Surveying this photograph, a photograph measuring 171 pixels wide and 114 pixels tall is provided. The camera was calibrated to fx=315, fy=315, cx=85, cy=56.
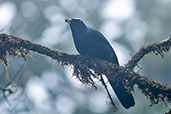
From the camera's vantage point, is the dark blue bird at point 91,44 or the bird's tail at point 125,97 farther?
the dark blue bird at point 91,44

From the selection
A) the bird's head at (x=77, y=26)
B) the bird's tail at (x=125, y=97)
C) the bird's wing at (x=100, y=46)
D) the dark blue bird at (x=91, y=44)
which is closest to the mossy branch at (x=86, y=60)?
the bird's tail at (x=125, y=97)

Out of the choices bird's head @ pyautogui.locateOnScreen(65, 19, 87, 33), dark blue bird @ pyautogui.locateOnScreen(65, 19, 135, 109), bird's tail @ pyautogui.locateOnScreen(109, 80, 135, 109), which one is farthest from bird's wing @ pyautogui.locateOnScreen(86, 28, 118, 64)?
bird's tail @ pyautogui.locateOnScreen(109, 80, 135, 109)

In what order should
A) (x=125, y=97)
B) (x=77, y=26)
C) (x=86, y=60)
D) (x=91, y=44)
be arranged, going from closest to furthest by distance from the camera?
(x=86, y=60) < (x=125, y=97) < (x=91, y=44) < (x=77, y=26)

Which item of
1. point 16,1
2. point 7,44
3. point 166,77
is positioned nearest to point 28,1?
point 16,1

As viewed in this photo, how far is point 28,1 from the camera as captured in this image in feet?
46.0

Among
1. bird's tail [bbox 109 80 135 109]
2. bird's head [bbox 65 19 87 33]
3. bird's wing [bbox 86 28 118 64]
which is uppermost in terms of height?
bird's head [bbox 65 19 87 33]

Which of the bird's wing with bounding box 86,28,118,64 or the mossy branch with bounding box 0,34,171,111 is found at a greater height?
the bird's wing with bounding box 86,28,118,64

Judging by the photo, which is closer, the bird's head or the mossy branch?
the mossy branch

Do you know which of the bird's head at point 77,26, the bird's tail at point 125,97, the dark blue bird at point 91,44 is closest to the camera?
the bird's tail at point 125,97

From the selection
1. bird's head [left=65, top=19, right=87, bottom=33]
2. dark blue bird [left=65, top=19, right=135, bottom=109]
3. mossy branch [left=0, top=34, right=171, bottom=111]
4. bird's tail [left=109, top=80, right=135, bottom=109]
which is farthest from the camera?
bird's head [left=65, top=19, right=87, bottom=33]

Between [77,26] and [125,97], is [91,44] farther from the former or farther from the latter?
[125,97]

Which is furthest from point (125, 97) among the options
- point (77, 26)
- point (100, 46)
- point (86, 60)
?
point (77, 26)

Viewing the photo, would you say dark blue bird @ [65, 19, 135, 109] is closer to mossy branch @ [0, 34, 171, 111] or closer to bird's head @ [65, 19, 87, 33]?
bird's head @ [65, 19, 87, 33]

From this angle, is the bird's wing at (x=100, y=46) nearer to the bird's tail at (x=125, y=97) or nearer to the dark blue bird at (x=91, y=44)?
the dark blue bird at (x=91, y=44)
